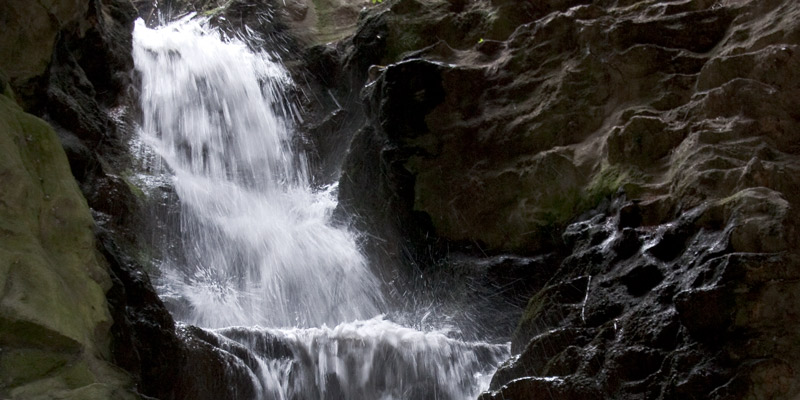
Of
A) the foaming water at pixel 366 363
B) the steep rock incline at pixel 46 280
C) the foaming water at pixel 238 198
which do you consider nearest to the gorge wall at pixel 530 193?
the steep rock incline at pixel 46 280

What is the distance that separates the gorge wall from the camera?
457cm

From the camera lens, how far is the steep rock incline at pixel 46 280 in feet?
12.7

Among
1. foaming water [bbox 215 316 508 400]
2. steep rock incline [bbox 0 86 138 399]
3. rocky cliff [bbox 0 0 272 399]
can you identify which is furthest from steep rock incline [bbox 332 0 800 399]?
steep rock incline [bbox 0 86 138 399]

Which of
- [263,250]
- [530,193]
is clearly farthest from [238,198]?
[530,193]

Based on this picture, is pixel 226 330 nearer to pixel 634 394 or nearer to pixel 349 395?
pixel 349 395

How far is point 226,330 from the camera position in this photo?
7.00 meters

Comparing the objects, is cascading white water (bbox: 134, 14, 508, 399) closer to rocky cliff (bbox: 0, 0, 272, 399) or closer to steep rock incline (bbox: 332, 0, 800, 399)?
steep rock incline (bbox: 332, 0, 800, 399)

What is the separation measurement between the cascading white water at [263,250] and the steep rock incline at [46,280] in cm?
224

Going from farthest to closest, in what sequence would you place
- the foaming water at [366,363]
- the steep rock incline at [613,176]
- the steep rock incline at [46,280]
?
the foaming water at [366,363] < the steep rock incline at [613,176] < the steep rock incline at [46,280]

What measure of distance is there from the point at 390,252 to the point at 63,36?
498cm

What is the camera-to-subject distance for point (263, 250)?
32.4ft

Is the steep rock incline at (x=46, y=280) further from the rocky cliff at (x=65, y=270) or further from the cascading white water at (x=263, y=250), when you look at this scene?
the cascading white water at (x=263, y=250)

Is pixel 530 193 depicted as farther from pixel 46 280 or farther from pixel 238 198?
pixel 238 198

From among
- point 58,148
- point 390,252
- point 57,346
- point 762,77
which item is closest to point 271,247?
point 390,252
